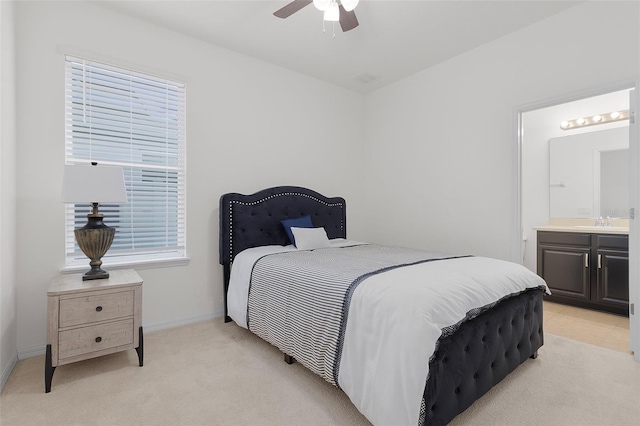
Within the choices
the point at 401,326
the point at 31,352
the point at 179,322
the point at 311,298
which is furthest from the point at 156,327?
the point at 401,326

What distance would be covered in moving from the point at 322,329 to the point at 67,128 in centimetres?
255

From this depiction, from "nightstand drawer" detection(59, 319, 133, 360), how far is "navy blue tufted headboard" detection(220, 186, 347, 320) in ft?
3.39

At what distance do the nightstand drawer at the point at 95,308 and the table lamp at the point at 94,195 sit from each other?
0.84ft

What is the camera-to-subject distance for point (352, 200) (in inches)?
179

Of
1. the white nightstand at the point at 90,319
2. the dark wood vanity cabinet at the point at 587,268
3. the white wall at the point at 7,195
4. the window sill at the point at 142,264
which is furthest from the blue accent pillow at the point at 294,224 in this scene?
the dark wood vanity cabinet at the point at 587,268

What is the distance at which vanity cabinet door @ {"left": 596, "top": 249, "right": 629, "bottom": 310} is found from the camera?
3260 millimetres

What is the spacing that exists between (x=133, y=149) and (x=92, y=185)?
0.74 m

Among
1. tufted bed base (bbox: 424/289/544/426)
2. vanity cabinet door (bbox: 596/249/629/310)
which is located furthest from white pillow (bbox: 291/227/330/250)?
vanity cabinet door (bbox: 596/249/629/310)

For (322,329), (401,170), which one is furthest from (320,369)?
(401,170)

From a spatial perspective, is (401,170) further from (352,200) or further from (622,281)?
(622,281)

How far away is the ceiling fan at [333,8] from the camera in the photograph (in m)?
2.12

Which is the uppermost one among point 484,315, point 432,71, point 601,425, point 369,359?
point 432,71

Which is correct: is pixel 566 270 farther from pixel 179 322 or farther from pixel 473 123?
pixel 179 322

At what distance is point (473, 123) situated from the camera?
342 cm
